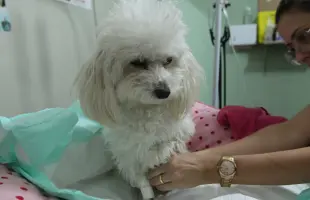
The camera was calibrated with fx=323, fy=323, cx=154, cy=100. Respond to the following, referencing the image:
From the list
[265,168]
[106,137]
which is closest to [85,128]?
[106,137]

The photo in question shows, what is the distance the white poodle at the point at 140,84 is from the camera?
86 cm

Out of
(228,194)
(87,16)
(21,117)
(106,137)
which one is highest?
(87,16)

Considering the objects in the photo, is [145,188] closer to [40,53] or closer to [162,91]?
[162,91]

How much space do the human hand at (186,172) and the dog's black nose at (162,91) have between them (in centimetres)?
21

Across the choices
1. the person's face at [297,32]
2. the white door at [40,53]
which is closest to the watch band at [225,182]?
the person's face at [297,32]

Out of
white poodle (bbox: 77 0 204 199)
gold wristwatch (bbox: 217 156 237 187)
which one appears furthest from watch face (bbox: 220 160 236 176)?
white poodle (bbox: 77 0 204 199)

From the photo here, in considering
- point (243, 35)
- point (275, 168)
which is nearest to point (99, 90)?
point (275, 168)

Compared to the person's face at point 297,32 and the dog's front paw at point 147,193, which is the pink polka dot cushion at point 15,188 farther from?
the person's face at point 297,32

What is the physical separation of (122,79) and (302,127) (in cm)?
59

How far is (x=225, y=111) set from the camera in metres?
1.18

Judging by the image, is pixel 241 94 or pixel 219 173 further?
pixel 241 94

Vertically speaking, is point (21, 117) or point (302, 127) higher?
point (21, 117)

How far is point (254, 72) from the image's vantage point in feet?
→ 8.41

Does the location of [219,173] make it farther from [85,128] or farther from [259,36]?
[259,36]
